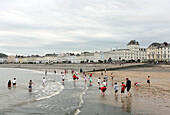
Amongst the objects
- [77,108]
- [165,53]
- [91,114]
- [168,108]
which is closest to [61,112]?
[77,108]

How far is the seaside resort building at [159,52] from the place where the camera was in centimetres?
8862

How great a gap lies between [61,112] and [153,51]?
96.3 metres

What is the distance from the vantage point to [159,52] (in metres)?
92.6

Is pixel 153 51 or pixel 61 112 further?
pixel 153 51

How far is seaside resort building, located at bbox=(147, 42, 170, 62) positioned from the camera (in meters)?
88.6

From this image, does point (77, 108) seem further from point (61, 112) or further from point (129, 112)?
point (129, 112)

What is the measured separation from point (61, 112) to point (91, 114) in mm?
1826

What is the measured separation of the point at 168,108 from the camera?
10094 millimetres

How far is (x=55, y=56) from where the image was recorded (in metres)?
189

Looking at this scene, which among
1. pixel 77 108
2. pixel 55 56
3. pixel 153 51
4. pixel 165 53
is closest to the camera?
pixel 77 108

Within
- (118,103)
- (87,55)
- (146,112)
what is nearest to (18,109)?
(118,103)

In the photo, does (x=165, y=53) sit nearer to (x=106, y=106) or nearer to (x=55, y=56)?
(x=106, y=106)

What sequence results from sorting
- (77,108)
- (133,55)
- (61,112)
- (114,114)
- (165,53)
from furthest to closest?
(133,55) → (165,53) → (77,108) → (61,112) → (114,114)

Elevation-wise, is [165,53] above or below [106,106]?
above
